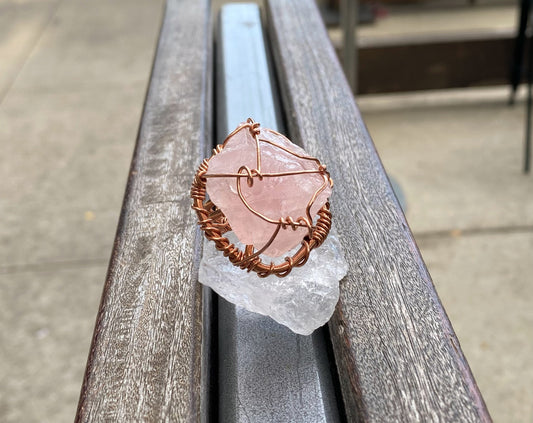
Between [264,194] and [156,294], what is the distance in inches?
7.4

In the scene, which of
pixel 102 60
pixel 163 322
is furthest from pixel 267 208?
pixel 102 60

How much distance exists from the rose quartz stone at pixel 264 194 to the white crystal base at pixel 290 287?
1.8 inches

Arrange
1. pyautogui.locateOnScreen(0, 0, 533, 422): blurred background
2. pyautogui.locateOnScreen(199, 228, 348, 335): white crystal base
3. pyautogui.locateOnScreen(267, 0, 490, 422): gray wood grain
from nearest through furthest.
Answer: pyautogui.locateOnScreen(267, 0, 490, 422): gray wood grain, pyautogui.locateOnScreen(199, 228, 348, 335): white crystal base, pyautogui.locateOnScreen(0, 0, 533, 422): blurred background

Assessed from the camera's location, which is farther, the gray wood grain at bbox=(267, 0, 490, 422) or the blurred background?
the blurred background

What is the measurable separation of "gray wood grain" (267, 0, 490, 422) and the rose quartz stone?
0.11 meters

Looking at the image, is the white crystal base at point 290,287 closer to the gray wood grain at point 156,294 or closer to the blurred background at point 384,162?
the gray wood grain at point 156,294

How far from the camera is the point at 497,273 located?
2123 mm

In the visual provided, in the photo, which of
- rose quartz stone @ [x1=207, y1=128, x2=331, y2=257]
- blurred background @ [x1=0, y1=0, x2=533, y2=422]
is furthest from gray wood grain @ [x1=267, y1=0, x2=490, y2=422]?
blurred background @ [x1=0, y1=0, x2=533, y2=422]

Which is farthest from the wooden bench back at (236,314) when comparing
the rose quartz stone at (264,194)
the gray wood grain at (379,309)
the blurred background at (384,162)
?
the blurred background at (384,162)

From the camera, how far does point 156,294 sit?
31.0 inches

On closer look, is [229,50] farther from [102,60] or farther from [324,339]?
[102,60]

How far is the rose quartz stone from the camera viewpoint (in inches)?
28.9

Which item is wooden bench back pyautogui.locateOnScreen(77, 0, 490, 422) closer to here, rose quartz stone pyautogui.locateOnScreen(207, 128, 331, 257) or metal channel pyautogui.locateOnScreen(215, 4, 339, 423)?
metal channel pyautogui.locateOnScreen(215, 4, 339, 423)

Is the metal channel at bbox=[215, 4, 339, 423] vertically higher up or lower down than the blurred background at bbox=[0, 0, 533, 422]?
higher up
